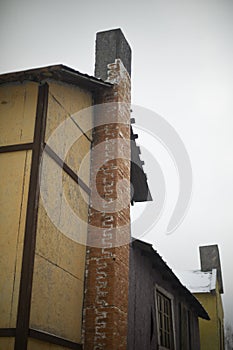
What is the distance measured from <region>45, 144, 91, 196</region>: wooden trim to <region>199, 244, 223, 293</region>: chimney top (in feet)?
53.0

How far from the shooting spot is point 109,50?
444 inches

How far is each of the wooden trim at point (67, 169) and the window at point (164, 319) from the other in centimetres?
481

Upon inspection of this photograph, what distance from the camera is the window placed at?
13367 mm

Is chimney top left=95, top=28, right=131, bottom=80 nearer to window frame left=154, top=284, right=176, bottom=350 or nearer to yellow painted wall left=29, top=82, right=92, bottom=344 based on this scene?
yellow painted wall left=29, top=82, right=92, bottom=344

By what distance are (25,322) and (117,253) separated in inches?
108

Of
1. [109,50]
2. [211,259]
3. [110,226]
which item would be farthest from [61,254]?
[211,259]

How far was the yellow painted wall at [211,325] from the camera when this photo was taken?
2133 centimetres

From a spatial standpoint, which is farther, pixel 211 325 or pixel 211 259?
pixel 211 259

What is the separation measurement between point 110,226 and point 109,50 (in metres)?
4.09

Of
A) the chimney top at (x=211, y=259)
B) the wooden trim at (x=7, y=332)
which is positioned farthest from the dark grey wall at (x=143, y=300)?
the chimney top at (x=211, y=259)

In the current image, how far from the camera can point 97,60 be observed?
11.3 metres

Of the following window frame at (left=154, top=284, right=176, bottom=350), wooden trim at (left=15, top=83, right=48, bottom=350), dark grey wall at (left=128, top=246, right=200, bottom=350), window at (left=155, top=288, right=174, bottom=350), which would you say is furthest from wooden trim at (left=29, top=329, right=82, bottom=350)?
window at (left=155, top=288, right=174, bottom=350)

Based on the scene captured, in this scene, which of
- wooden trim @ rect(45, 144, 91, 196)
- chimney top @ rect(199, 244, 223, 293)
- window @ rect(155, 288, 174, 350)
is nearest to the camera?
wooden trim @ rect(45, 144, 91, 196)

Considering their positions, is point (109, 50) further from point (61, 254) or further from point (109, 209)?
point (61, 254)
